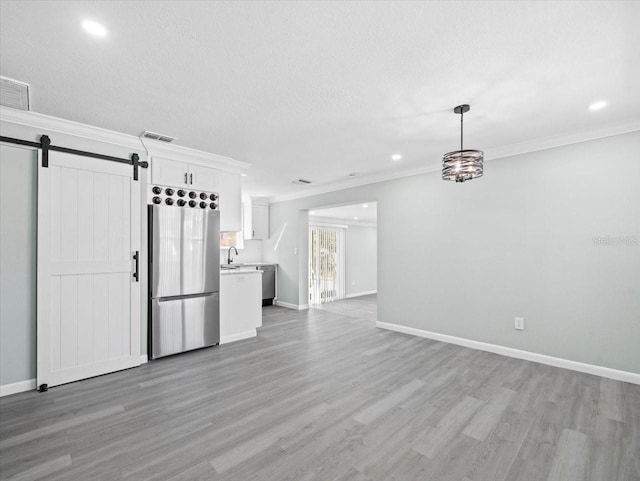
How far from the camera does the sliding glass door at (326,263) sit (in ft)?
26.6

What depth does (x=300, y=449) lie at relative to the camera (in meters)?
2.01

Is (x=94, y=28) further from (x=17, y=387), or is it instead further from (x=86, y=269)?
(x=17, y=387)

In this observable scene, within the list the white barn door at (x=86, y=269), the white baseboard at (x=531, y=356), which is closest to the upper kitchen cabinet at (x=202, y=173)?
the white barn door at (x=86, y=269)

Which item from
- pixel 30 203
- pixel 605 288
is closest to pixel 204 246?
pixel 30 203

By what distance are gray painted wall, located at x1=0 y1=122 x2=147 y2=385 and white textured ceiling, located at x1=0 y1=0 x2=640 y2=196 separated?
527mm

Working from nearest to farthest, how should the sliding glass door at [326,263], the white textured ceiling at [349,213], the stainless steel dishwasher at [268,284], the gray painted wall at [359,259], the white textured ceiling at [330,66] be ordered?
1. the white textured ceiling at [330,66]
2. the stainless steel dishwasher at [268,284]
3. the white textured ceiling at [349,213]
4. the sliding glass door at [326,263]
5. the gray painted wall at [359,259]

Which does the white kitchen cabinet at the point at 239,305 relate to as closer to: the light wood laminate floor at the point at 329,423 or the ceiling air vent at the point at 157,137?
the light wood laminate floor at the point at 329,423

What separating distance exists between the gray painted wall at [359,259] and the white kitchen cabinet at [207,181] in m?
4.95

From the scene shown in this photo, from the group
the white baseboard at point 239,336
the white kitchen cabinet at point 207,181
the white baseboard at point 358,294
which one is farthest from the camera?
the white baseboard at point 358,294

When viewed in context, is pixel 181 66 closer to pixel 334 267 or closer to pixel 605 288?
pixel 605 288

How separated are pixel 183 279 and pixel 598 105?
14.6ft

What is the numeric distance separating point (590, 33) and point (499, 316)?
9.83 ft

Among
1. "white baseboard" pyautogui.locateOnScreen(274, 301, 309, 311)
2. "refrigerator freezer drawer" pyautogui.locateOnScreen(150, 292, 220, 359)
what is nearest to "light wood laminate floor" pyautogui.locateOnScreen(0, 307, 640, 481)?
"refrigerator freezer drawer" pyautogui.locateOnScreen(150, 292, 220, 359)

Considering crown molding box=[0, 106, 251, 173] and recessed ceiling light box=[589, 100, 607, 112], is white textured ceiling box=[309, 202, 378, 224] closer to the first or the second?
crown molding box=[0, 106, 251, 173]
